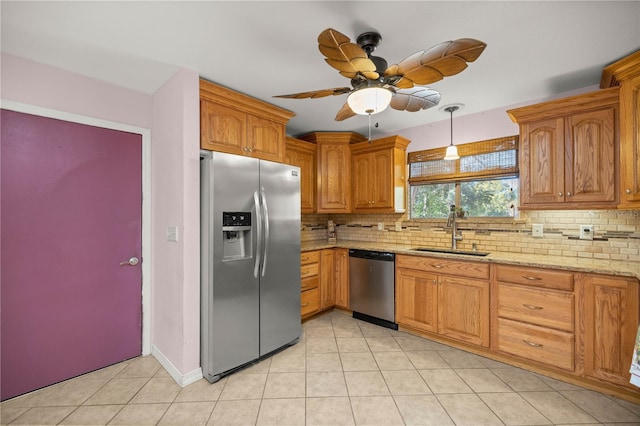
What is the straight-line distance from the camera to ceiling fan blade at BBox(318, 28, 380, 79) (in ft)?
4.22

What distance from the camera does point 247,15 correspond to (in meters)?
1.65

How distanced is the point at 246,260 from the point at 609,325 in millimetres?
2754

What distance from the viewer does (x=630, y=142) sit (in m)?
2.02

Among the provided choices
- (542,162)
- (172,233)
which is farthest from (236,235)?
(542,162)

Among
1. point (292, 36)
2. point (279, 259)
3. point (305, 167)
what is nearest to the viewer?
point (292, 36)

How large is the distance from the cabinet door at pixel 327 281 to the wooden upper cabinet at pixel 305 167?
2.10 ft

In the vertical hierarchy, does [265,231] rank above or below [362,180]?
below

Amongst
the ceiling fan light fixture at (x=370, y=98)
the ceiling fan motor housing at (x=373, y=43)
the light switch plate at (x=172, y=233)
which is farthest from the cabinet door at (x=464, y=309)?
the light switch plate at (x=172, y=233)

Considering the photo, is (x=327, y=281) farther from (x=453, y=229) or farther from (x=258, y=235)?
(x=453, y=229)

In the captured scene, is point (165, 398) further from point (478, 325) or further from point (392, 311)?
point (478, 325)

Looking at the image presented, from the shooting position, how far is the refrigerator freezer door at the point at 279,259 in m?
2.56

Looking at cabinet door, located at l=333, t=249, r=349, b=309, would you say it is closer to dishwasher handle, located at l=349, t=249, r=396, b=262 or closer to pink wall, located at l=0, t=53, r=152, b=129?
dishwasher handle, located at l=349, t=249, r=396, b=262

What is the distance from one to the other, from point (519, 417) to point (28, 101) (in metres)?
4.04

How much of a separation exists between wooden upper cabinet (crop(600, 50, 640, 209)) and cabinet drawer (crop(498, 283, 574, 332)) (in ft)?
2.69
